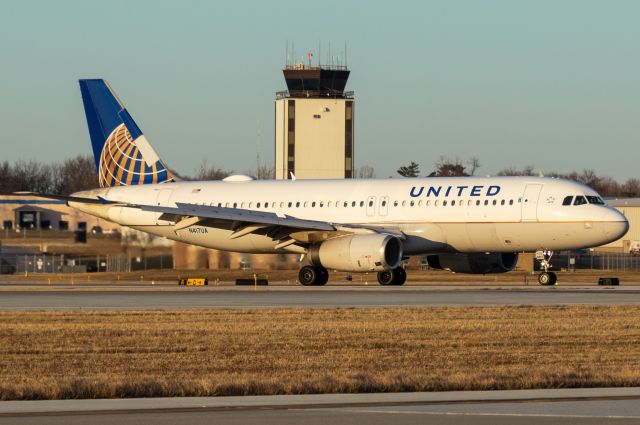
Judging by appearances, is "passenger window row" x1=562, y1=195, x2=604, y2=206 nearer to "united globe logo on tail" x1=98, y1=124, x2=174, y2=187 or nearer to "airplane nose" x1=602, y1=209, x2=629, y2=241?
"airplane nose" x1=602, y1=209, x2=629, y2=241

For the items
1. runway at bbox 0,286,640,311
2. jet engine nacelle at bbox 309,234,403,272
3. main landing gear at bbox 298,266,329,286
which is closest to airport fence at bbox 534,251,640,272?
main landing gear at bbox 298,266,329,286

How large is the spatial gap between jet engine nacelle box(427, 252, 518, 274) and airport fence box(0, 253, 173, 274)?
14.5 m

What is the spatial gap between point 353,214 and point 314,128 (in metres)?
72.3

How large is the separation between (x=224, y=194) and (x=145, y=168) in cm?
509

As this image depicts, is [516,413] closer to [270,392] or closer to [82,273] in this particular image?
[270,392]

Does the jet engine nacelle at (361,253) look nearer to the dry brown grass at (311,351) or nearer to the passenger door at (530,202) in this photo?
the passenger door at (530,202)

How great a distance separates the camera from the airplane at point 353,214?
46.2 m

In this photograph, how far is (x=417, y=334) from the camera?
24734 millimetres

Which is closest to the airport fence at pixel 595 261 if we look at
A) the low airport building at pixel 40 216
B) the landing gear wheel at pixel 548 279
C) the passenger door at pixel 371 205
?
the low airport building at pixel 40 216

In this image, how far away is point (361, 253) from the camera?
46000 mm

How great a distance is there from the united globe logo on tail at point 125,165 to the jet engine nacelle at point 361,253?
39.8 ft

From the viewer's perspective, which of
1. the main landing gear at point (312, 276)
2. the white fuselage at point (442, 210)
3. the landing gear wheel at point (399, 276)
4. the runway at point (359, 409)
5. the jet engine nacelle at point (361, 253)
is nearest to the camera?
the runway at point (359, 409)

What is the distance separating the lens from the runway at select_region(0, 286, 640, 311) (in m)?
34.2

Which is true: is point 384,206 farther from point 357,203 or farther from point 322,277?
point 322,277
